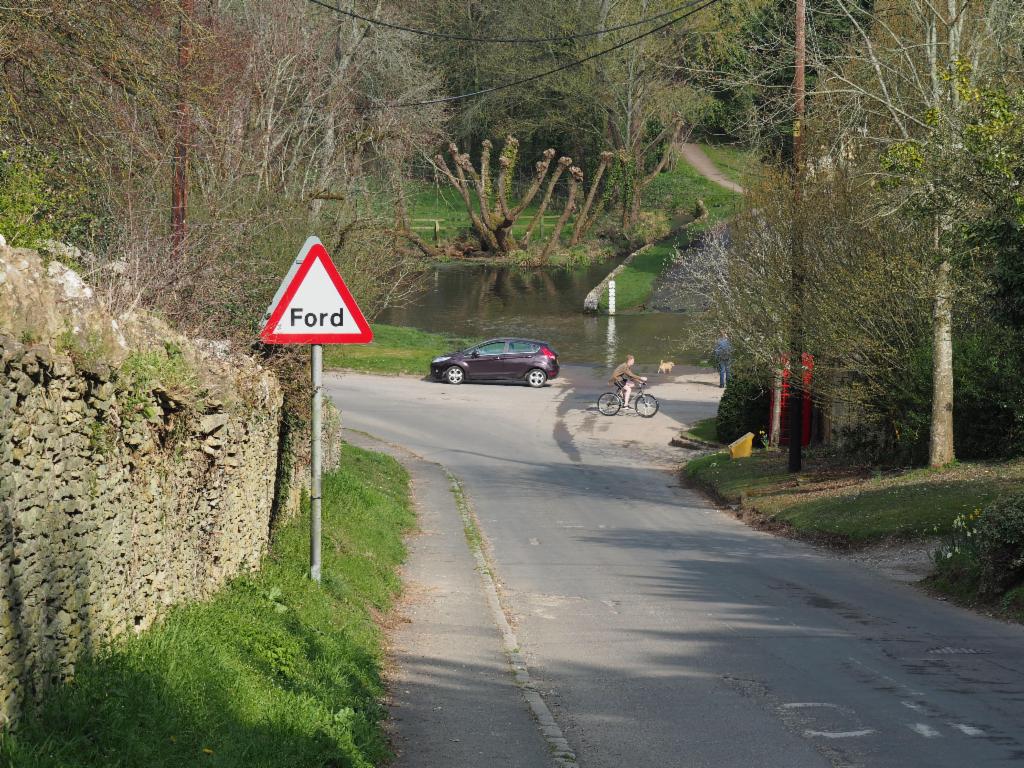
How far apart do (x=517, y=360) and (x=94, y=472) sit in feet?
116

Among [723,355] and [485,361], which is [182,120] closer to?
[723,355]

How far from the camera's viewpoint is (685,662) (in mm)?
10391

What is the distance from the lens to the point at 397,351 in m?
46.2

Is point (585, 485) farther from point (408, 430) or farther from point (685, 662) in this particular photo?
point (685, 662)

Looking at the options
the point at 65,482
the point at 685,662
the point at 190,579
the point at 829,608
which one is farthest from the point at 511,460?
the point at 65,482

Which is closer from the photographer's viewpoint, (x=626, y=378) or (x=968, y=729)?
(x=968, y=729)

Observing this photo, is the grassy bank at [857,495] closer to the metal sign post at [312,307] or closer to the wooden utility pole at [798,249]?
the wooden utility pole at [798,249]

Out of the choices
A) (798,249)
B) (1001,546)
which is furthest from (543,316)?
(1001,546)

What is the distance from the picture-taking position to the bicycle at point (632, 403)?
120 feet

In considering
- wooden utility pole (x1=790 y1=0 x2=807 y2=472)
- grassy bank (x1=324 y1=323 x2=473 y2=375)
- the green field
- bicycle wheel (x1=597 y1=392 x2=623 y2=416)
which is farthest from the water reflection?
wooden utility pole (x1=790 y1=0 x2=807 y2=472)

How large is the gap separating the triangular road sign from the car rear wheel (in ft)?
105

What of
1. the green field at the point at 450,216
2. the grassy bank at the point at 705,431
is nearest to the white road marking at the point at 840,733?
the grassy bank at the point at 705,431

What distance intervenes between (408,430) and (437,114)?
18905mm

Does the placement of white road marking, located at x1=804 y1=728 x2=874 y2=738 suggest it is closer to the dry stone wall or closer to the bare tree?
the dry stone wall
